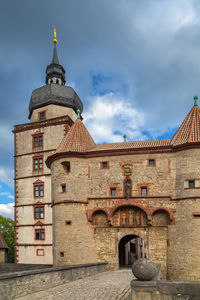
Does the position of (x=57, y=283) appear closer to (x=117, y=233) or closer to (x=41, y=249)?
(x=117, y=233)

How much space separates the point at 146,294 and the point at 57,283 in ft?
22.4

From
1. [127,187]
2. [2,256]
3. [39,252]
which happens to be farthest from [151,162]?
[2,256]

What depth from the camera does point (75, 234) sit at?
20.8 meters

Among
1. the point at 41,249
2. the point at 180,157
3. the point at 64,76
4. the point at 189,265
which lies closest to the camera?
the point at 189,265

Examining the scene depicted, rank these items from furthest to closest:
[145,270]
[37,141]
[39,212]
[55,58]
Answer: [55,58]
[37,141]
[39,212]
[145,270]

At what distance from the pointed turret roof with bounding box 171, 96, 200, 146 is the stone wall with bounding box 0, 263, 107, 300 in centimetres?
1104

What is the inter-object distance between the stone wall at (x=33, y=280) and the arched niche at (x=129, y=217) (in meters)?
6.60

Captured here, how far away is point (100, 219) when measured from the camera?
2178 cm

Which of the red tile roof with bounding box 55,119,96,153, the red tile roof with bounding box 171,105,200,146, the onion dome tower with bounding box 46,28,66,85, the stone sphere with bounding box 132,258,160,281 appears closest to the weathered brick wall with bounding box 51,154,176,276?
the red tile roof with bounding box 55,119,96,153

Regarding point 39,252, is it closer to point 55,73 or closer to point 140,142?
point 140,142

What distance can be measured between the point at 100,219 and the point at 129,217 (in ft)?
7.06

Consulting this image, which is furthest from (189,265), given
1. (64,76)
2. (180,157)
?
(64,76)

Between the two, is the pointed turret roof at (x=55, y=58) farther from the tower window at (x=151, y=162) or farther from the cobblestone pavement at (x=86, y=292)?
the cobblestone pavement at (x=86, y=292)

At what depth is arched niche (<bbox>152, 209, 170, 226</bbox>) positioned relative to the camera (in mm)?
20562
